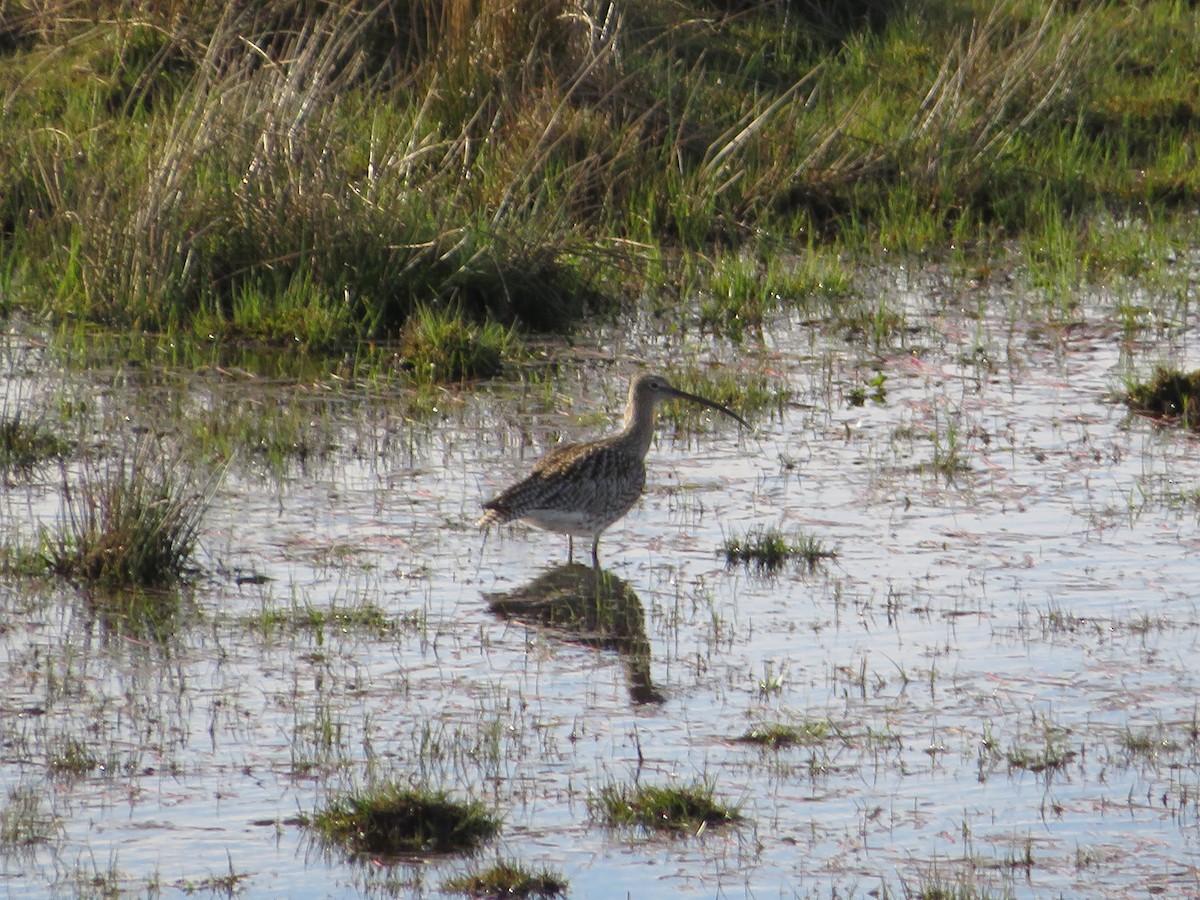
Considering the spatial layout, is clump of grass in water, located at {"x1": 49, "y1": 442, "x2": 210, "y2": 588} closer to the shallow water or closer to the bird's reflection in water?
the shallow water

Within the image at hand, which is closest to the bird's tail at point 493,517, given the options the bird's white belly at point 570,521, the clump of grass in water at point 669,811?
the bird's white belly at point 570,521

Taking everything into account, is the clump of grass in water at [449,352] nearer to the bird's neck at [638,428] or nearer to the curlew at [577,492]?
the bird's neck at [638,428]

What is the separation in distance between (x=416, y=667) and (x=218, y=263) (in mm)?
5256

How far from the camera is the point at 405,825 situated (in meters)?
5.77

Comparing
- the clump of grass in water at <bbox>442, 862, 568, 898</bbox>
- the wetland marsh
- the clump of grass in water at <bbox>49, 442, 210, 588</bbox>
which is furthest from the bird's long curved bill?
the clump of grass in water at <bbox>442, 862, 568, 898</bbox>

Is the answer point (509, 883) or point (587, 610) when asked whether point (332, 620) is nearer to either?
point (587, 610)

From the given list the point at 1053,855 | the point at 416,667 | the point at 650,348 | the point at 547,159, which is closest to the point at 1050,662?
the point at 1053,855

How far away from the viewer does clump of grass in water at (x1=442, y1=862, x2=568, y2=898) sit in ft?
17.9

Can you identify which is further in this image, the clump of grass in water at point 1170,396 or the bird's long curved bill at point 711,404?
the clump of grass in water at point 1170,396

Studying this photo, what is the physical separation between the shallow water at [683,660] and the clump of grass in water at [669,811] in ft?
0.26

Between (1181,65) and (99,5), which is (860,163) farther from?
(99,5)

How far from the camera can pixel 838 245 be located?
1371 centimetres

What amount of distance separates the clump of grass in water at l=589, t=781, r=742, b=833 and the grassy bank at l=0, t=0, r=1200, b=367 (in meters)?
5.34

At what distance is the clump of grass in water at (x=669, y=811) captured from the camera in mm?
5895
